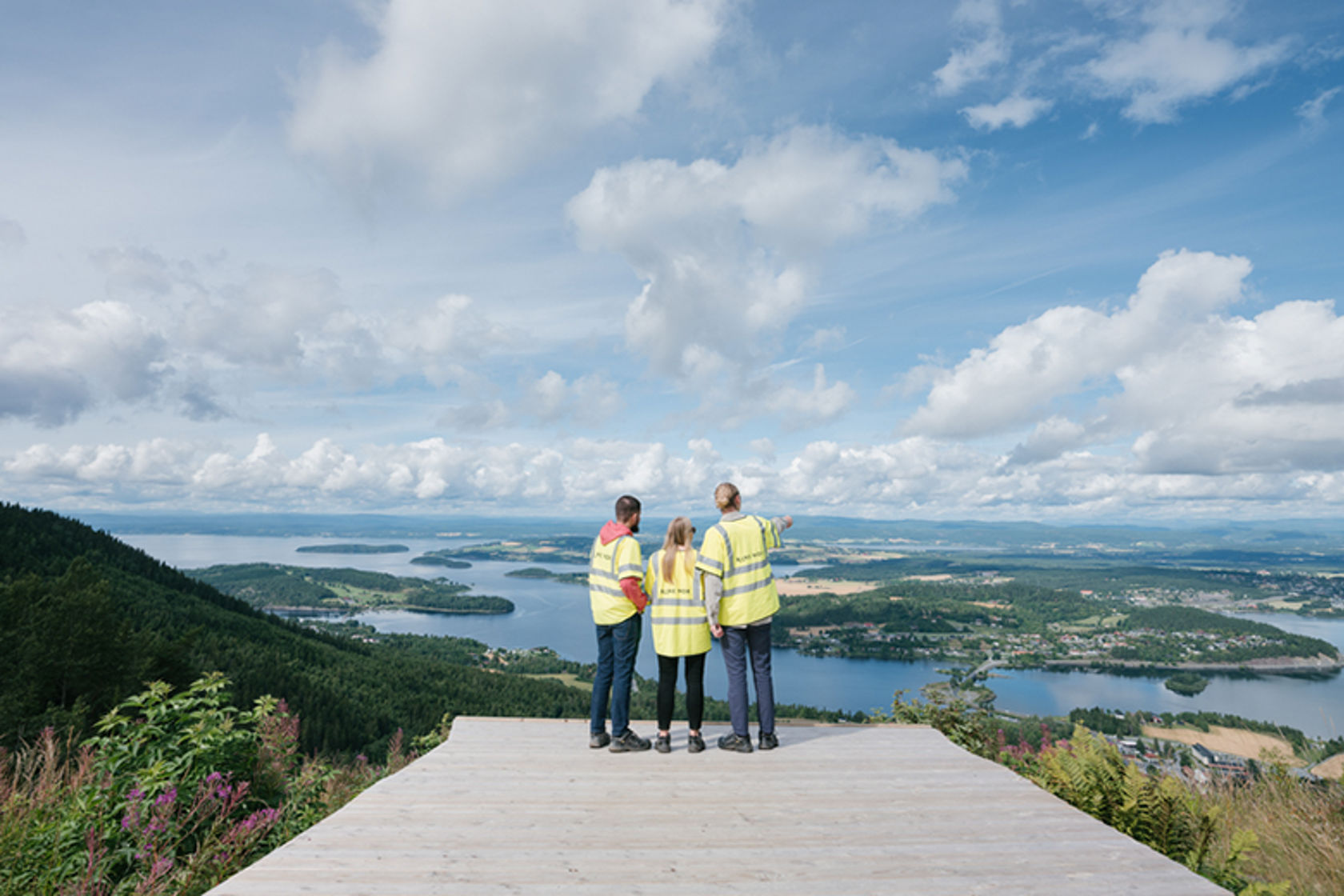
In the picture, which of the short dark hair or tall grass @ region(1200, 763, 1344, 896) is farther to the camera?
the short dark hair

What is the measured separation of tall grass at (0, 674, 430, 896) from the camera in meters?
3.77

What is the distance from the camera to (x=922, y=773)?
5344 millimetres

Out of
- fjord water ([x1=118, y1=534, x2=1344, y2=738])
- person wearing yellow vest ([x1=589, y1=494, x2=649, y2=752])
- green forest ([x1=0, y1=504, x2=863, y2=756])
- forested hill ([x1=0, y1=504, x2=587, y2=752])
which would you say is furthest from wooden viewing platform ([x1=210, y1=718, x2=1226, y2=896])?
fjord water ([x1=118, y1=534, x2=1344, y2=738])

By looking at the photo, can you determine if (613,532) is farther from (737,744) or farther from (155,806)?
(155,806)

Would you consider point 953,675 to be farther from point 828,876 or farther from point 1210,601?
point 1210,601

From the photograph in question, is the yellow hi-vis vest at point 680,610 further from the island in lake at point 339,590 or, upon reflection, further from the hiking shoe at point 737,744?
the island in lake at point 339,590

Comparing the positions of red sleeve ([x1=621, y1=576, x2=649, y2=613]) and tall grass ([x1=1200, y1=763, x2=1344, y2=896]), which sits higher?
red sleeve ([x1=621, y1=576, x2=649, y2=613])

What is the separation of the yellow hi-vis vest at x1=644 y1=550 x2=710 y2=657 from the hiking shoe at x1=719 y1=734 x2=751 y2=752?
2.97 ft

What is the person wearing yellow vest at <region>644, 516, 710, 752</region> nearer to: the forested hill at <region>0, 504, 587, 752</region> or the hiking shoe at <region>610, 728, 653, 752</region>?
the hiking shoe at <region>610, 728, 653, 752</region>

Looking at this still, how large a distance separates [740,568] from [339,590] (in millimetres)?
160970

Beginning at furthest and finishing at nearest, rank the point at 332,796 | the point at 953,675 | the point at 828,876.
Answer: the point at 953,675 → the point at 332,796 → the point at 828,876

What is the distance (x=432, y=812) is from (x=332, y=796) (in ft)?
8.43

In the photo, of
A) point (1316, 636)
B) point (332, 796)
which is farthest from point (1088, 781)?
point (1316, 636)

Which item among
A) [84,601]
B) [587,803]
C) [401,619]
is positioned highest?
[587,803]
